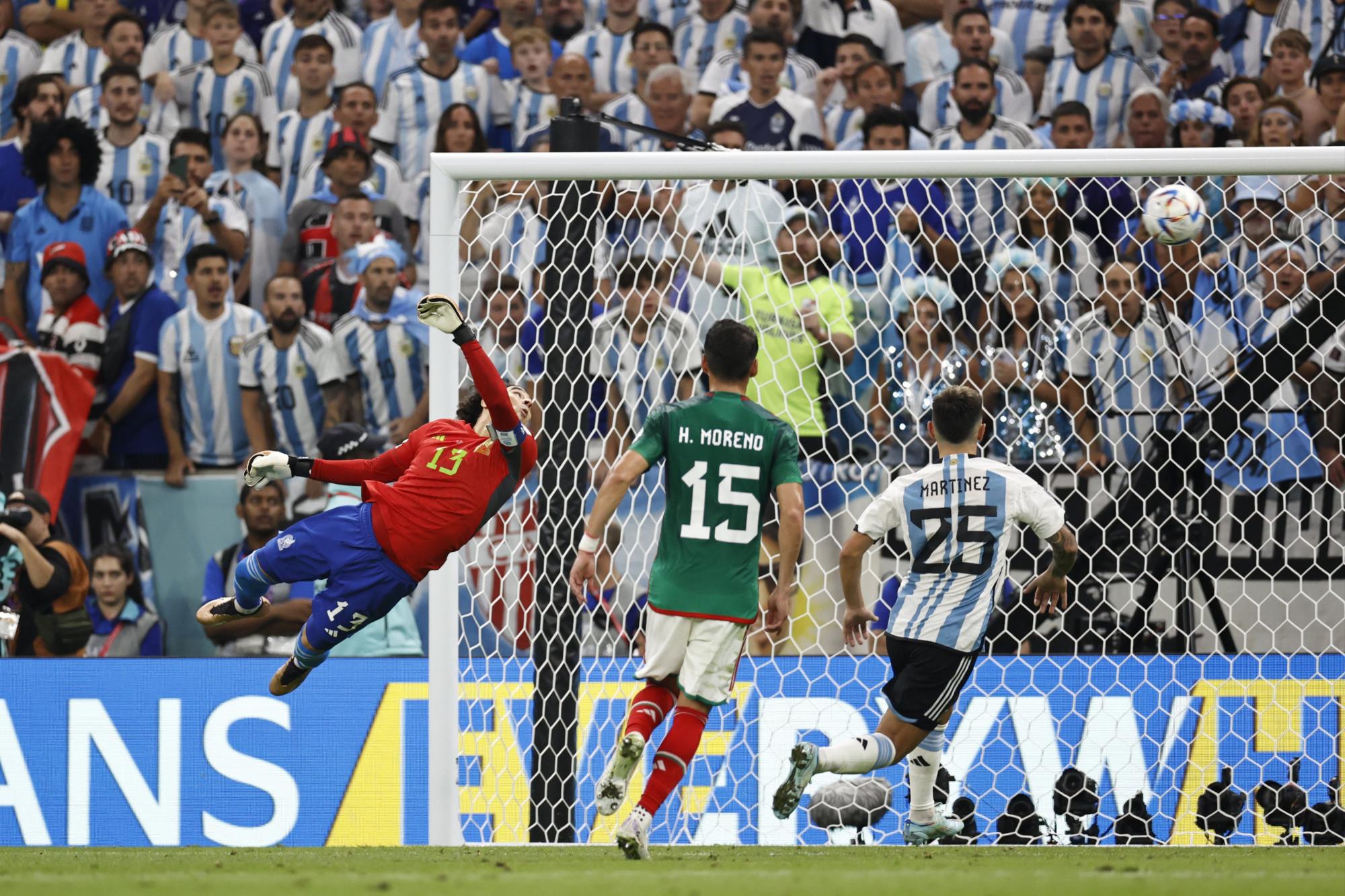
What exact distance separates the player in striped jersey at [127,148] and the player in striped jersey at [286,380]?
1379 mm

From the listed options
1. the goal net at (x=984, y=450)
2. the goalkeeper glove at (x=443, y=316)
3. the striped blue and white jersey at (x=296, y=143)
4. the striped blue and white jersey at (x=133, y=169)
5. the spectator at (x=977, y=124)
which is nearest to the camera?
the goalkeeper glove at (x=443, y=316)

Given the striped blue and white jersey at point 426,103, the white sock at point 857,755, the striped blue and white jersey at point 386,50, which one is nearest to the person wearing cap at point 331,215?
the striped blue and white jersey at point 426,103

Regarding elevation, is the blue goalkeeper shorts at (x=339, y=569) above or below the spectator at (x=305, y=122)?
below

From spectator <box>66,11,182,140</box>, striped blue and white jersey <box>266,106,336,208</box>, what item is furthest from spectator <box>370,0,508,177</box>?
spectator <box>66,11,182,140</box>

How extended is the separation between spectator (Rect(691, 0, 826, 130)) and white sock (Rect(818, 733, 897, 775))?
15.9ft

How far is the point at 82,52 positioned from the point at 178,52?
599 mm

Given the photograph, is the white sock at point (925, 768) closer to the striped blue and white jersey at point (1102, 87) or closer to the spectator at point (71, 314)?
the striped blue and white jersey at point (1102, 87)

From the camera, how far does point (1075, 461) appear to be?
285 inches

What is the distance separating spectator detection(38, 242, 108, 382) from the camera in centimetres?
883

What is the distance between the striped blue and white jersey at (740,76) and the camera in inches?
376

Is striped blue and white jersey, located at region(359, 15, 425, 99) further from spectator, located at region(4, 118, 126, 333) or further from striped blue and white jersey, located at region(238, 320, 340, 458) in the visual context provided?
striped blue and white jersey, located at region(238, 320, 340, 458)

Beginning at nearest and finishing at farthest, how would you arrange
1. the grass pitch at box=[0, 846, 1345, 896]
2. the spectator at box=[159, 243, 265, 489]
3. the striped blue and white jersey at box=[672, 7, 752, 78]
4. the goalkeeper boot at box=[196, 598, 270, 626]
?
1. the grass pitch at box=[0, 846, 1345, 896]
2. the goalkeeper boot at box=[196, 598, 270, 626]
3. the spectator at box=[159, 243, 265, 489]
4. the striped blue and white jersey at box=[672, 7, 752, 78]

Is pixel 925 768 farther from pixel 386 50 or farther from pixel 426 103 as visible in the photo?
pixel 386 50

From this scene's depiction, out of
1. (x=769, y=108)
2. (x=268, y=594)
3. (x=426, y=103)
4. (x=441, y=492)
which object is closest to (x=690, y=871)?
(x=441, y=492)
